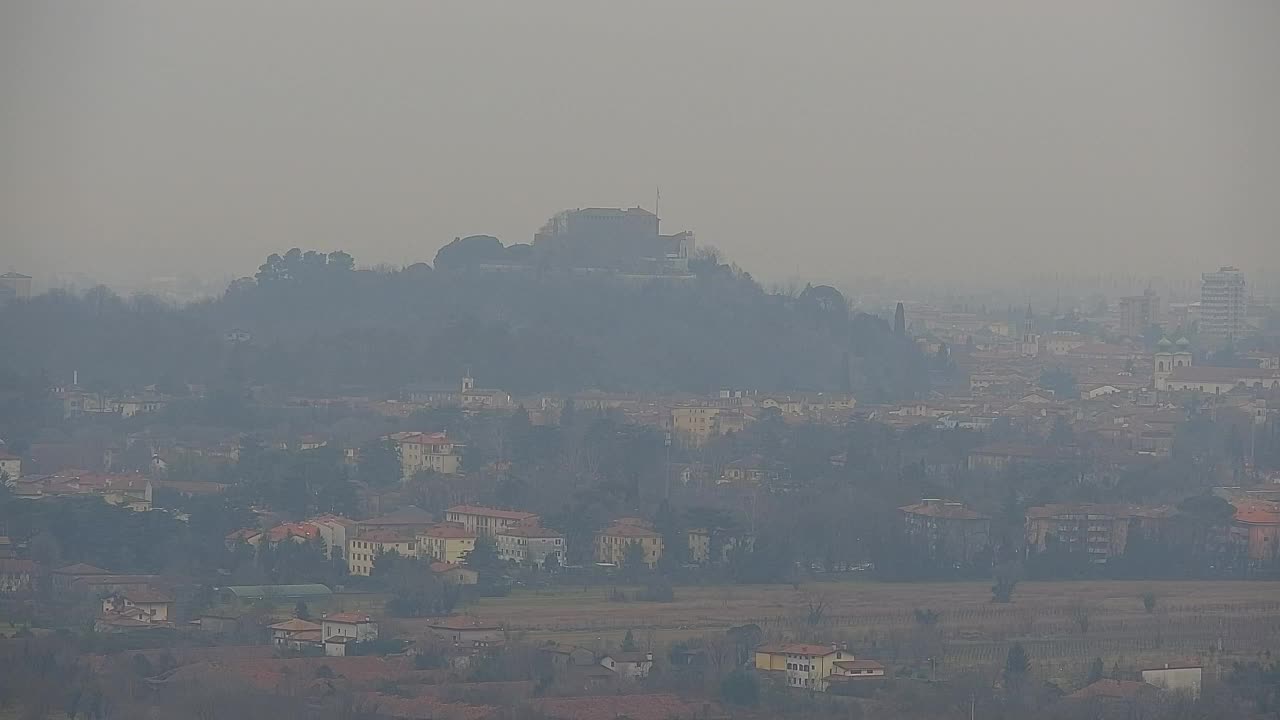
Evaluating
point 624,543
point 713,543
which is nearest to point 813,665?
point 713,543

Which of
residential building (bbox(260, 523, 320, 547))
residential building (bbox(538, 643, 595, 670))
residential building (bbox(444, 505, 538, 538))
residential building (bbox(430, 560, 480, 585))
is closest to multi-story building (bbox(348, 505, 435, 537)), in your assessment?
residential building (bbox(444, 505, 538, 538))

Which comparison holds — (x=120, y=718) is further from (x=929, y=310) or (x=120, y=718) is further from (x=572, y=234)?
(x=929, y=310)

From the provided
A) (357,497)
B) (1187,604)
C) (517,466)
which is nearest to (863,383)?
Result: (517,466)

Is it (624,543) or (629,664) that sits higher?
(624,543)

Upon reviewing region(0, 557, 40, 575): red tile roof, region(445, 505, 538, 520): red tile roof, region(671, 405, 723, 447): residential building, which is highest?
region(671, 405, 723, 447): residential building

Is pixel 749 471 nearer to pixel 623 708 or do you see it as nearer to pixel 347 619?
pixel 347 619

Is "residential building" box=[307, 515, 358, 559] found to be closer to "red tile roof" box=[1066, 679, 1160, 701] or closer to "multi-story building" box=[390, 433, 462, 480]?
"multi-story building" box=[390, 433, 462, 480]
